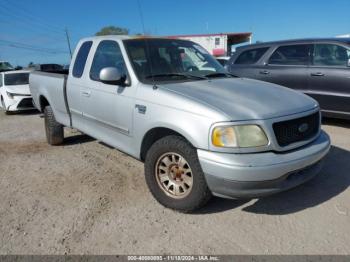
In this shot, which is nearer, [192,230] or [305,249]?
[305,249]

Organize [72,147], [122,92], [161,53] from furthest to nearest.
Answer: [72,147] → [161,53] → [122,92]

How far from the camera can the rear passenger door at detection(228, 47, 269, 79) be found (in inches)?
281

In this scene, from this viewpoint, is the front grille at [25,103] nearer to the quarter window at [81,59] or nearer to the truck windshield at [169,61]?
the quarter window at [81,59]

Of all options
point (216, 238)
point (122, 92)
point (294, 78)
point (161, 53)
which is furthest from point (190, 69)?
point (294, 78)

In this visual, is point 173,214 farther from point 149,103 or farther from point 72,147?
point 72,147

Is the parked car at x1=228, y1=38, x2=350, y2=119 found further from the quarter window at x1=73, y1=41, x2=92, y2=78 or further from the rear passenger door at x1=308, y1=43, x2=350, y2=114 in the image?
the quarter window at x1=73, y1=41, x2=92, y2=78

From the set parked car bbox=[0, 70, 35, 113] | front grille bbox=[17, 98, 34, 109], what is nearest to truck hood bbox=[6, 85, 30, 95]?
parked car bbox=[0, 70, 35, 113]

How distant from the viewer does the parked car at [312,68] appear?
19.5 feet

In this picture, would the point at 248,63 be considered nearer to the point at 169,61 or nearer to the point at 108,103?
the point at 169,61

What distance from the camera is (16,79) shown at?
35.6 ft

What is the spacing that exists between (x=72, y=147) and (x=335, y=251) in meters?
4.54

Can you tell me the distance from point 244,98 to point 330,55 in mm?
4080

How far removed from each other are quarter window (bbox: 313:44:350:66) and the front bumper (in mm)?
3988

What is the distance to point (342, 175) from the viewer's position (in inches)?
157
